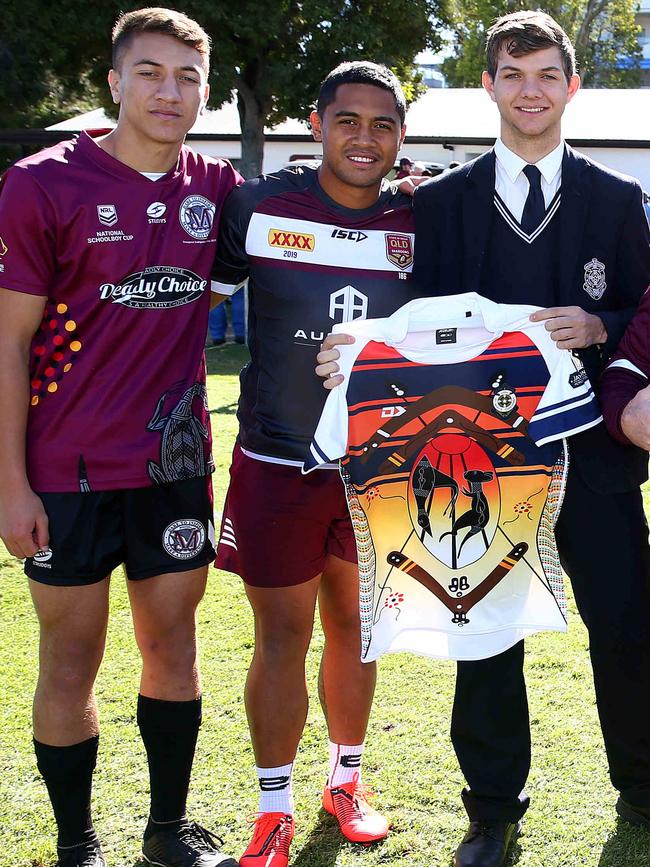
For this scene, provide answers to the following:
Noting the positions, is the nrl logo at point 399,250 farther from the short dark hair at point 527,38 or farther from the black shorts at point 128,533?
the black shorts at point 128,533

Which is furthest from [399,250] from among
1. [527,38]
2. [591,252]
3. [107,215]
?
[107,215]

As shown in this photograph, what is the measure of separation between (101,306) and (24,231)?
10.6 inches

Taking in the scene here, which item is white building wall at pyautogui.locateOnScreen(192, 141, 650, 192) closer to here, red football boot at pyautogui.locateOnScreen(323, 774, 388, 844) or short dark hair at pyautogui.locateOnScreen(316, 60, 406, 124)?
short dark hair at pyautogui.locateOnScreen(316, 60, 406, 124)

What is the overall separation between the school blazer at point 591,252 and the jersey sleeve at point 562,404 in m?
0.15

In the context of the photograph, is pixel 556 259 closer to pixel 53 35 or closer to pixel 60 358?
pixel 60 358

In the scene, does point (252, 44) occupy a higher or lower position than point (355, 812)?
higher

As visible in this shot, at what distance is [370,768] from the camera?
3.16 meters

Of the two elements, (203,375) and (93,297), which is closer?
(93,297)

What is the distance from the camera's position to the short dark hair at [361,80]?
2676 millimetres

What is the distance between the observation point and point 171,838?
2.68 meters

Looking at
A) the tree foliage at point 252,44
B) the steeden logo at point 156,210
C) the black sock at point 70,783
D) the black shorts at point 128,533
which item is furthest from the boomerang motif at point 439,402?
the tree foliage at point 252,44

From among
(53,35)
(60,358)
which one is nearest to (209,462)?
(60,358)

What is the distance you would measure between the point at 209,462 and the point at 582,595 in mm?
1152

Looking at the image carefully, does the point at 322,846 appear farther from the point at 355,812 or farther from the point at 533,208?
the point at 533,208
